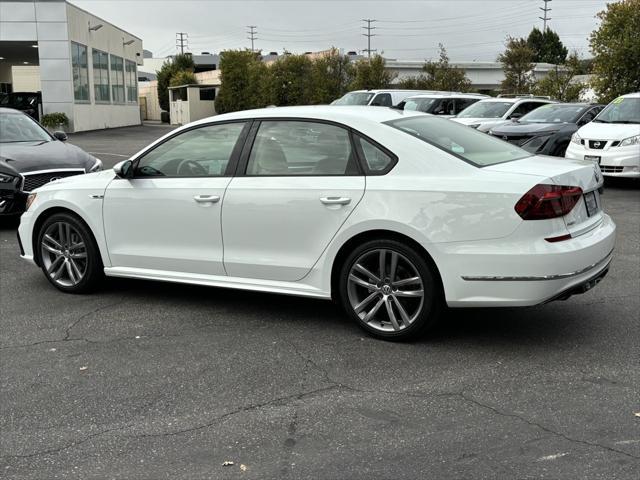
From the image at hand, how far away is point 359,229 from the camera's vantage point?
15.9ft

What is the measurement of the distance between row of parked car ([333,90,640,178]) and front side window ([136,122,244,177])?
645 cm

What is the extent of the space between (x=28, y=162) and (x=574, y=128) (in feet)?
36.6

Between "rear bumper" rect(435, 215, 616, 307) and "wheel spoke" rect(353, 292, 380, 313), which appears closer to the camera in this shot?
"rear bumper" rect(435, 215, 616, 307)

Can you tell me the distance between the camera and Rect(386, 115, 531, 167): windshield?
4957 millimetres

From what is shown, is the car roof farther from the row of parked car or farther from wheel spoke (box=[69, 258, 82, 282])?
the row of parked car

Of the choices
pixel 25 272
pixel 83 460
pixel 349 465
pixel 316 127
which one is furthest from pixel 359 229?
pixel 25 272

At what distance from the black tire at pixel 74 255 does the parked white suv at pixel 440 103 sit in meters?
15.8

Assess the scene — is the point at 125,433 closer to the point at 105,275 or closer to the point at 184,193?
the point at 184,193

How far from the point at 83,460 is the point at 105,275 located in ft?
10.1

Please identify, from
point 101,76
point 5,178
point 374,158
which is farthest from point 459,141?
point 101,76

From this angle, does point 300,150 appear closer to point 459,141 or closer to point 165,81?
point 459,141

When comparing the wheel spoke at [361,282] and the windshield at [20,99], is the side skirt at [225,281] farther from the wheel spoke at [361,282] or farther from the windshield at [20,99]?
the windshield at [20,99]

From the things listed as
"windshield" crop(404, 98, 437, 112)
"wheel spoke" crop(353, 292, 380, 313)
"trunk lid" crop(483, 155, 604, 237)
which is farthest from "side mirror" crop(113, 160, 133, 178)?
"windshield" crop(404, 98, 437, 112)

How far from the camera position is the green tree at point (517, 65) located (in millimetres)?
35000
